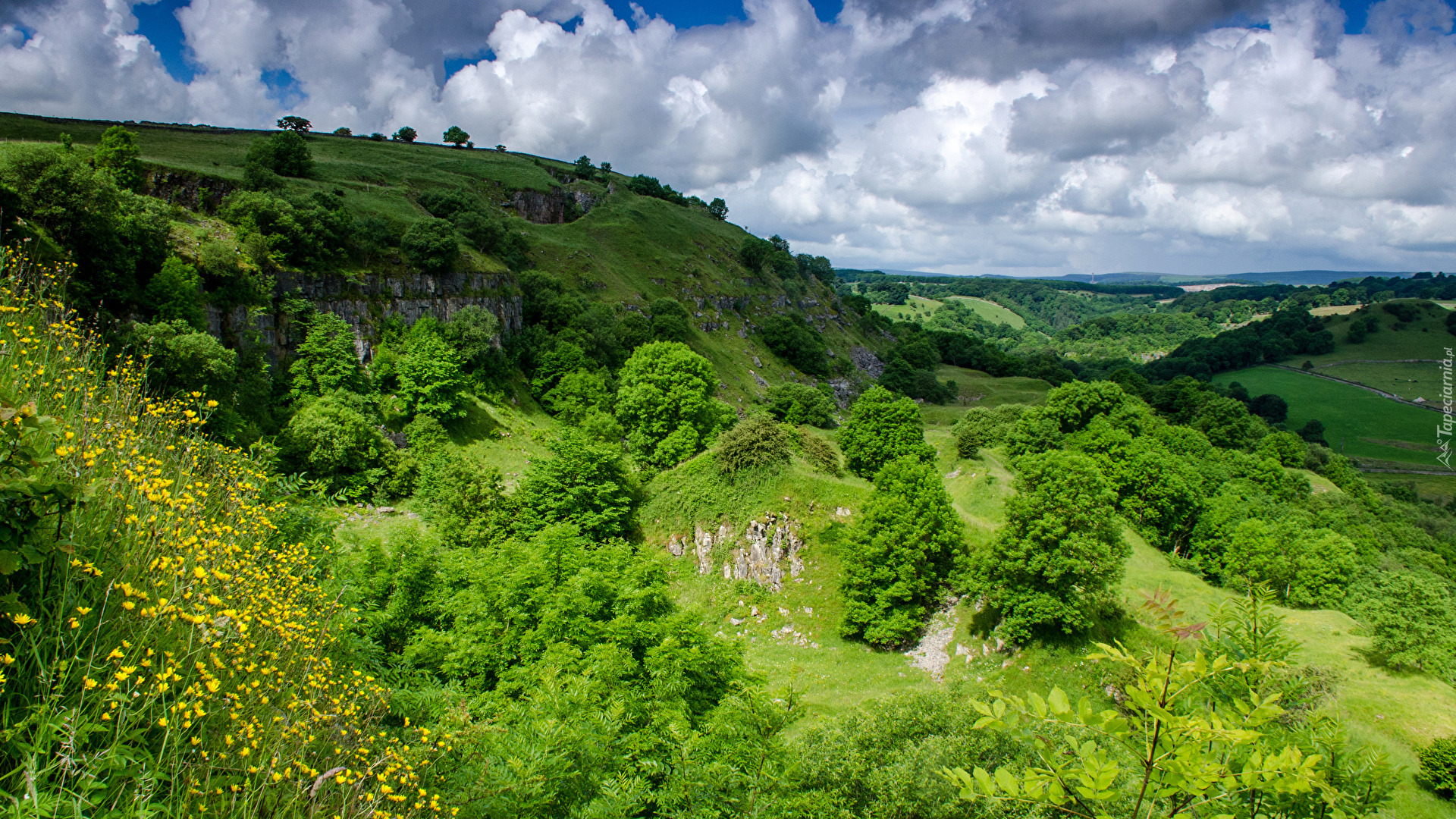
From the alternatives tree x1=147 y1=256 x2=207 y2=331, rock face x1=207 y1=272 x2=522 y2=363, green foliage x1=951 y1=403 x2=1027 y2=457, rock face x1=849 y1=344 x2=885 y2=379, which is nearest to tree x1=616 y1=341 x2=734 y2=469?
rock face x1=207 y1=272 x2=522 y2=363

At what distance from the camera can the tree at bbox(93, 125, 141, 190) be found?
129 ft

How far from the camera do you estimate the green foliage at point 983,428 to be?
43.0 meters

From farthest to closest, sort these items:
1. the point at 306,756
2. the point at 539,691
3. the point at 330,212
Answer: the point at 330,212 → the point at 539,691 → the point at 306,756

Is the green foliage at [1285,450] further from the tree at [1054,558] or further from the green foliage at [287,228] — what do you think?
the green foliage at [287,228]

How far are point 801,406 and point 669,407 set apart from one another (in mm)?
22171

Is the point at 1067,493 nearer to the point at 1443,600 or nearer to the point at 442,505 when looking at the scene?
the point at 1443,600

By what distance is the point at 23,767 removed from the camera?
3.33 metres

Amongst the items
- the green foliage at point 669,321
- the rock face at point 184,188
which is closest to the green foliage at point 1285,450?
the green foliage at point 669,321

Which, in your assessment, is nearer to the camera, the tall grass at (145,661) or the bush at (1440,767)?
the tall grass at (145,661)

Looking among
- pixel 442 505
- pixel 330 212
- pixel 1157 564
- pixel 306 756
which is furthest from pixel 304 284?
pixel 1157 564

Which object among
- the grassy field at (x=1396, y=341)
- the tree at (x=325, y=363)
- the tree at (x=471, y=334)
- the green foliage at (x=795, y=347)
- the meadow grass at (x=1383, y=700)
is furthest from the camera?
the grassy field at (x=1396, y=341)

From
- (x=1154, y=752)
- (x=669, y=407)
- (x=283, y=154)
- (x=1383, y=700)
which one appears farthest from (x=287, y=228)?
(x=1383, y=700)

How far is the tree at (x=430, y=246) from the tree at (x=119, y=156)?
51.5ft

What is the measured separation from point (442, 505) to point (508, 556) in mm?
11492
